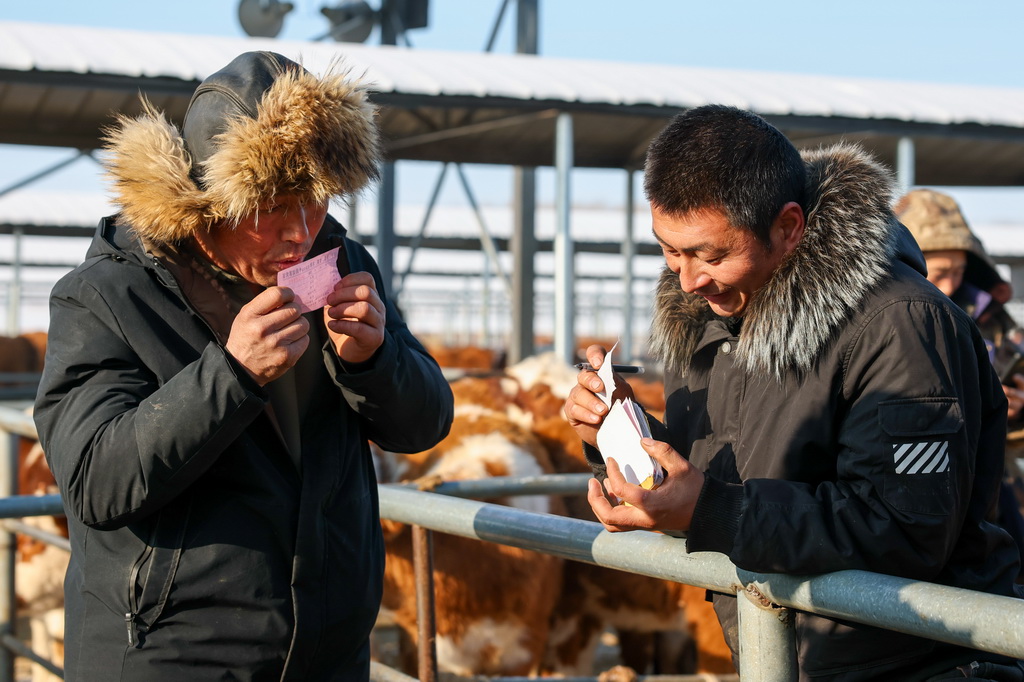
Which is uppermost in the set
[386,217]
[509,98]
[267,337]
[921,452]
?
[509,98]

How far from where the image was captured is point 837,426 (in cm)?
159

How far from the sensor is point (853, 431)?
59.1 inches

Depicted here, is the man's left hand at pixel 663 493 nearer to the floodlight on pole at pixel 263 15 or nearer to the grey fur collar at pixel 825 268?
the grey fur collar at pixel 825 268

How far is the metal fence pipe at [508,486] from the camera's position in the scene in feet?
Result: 9.37

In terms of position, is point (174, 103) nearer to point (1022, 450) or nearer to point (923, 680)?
point (1022, 450)

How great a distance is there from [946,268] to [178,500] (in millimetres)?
2397

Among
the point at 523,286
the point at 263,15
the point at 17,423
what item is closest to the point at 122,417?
the point at 17,423

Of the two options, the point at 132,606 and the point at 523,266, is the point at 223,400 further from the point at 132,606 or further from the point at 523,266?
the point at 523,266

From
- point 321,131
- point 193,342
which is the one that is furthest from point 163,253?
point 321,131

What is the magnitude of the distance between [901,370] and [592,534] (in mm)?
576

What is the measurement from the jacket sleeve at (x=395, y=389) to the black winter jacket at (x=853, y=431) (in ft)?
1.76

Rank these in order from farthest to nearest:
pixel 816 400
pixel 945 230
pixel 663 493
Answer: pixel 945 230 → pixel 816 400 → pixel 663 493

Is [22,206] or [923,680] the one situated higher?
[22,206]

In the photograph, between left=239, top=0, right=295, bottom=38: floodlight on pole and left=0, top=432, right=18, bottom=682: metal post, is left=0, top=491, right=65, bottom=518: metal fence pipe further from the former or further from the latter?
left=239, top=0, right=295, bottom=38: floodlight on pole
